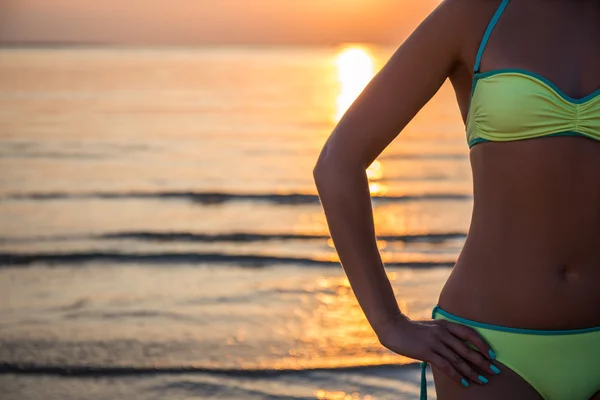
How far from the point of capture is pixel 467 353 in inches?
78.2

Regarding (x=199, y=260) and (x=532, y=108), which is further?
(x=199, y=260)

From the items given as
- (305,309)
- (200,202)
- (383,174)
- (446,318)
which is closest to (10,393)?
(305,309)

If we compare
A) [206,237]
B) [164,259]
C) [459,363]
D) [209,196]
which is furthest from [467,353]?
[209,196]

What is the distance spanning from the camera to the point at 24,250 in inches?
429

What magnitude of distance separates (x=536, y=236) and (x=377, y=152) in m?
0.40

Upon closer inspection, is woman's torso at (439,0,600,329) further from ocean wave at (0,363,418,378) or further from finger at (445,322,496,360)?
ocean wave at (0,363,418,378)

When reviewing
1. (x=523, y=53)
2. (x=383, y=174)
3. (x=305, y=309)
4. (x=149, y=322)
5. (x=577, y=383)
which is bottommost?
(x=577, y=383)

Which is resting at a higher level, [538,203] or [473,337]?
[538,203]

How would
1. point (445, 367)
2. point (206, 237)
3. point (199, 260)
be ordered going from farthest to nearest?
point (206, 237), point (199, 260), point (445, 367)

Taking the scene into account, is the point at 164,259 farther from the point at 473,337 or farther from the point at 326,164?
the point at 473,337

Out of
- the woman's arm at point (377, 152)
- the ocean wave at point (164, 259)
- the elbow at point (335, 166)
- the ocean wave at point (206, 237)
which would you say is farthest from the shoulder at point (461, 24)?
the ocean wave at point (206, 237)

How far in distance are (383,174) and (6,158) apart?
25.2 feet

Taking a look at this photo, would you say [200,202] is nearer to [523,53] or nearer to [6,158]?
[6,158]

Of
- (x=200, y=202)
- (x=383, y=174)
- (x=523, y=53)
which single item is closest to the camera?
(x=523, y=53)
